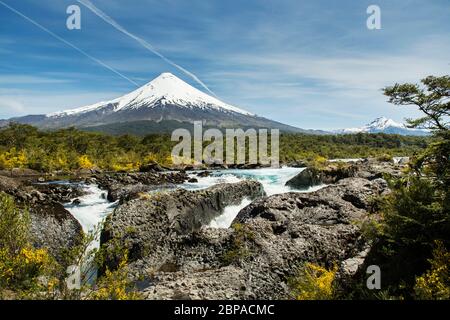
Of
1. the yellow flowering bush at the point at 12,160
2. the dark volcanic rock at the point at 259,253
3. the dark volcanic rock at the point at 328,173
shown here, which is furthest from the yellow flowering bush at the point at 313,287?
the yellow flowering bush at the point at 12,160

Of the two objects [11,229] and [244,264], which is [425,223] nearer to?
[244,264]

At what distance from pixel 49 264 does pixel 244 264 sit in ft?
23.8

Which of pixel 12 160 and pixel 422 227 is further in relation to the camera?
pixel 12 160

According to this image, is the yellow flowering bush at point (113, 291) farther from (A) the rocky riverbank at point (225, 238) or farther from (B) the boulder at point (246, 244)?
(B) the boulder at point (246, 244)

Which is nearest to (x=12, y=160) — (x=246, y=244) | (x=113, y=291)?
(x=246, y=244)

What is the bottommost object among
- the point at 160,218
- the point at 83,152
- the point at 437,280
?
the point at 160,218

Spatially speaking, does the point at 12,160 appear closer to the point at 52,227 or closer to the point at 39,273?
the point at 52,227

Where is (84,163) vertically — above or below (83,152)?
below

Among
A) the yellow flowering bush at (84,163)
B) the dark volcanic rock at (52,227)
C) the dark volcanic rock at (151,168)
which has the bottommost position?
the dark volcanic rock at (52,227)

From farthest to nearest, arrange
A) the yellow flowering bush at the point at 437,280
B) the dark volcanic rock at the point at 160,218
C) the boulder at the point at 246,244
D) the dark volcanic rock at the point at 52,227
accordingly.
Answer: the dark volcanic rock at the point at 52,227 < the dark volcanic rock at the point at 160,218 < the boulder at the point at 246,244 < the yellow flowering bush at the point at 437,280

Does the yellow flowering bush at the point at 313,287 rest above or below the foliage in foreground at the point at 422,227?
below

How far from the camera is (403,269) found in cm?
1033

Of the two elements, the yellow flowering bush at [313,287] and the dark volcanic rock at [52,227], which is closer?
the yellow flowering bush at [313,287]
